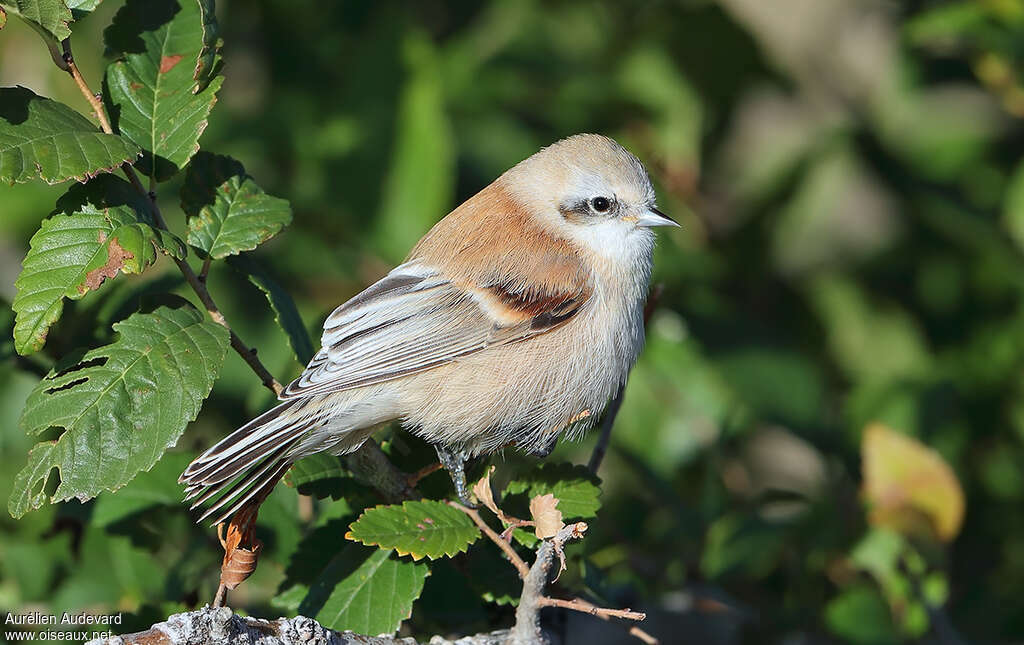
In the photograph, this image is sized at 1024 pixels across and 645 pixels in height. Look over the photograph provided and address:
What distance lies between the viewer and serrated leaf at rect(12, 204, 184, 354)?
192 centimetres

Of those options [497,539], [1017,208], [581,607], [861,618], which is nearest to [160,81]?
[497,539]

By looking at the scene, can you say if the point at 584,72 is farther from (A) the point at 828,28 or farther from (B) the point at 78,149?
(B) the point at 78,149

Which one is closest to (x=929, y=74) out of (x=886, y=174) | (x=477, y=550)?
(x=886, y=174)

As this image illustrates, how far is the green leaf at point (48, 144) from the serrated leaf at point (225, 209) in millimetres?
277

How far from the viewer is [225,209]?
7.49 feet

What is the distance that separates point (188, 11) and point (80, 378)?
34.8 inches

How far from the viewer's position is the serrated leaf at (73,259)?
75.6 inches

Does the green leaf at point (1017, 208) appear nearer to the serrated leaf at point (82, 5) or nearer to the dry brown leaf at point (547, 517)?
the dry brown leaf at point (547, 517)

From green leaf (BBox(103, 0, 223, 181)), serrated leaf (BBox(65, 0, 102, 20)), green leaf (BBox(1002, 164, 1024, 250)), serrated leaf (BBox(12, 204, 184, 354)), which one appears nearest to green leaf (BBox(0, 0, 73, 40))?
serrated leaf (BBox(65, 0, 102, 20))

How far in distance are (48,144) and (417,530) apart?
109 cm

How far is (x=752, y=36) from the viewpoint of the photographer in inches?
184

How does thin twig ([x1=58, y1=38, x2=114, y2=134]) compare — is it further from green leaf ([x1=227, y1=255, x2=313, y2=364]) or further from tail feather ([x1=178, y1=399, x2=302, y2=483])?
tail feather ([x1=178, y1=399, x2=302, y2=483])

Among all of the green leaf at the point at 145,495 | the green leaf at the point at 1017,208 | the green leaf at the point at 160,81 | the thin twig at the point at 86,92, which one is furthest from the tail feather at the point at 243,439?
the green leaf at the point at 1017,208

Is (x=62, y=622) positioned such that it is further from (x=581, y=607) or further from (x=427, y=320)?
(x=581, y=607)
